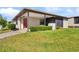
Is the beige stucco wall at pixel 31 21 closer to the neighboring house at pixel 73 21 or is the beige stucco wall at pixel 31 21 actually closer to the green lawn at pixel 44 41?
the green lawn at pixel 44 41

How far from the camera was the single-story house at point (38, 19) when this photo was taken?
8.68 metres

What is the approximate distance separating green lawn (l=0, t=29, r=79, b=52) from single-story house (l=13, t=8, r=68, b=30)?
0.40 metres

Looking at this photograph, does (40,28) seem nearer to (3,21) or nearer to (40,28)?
(40,28)

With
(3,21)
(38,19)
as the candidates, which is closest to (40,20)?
(38,19)

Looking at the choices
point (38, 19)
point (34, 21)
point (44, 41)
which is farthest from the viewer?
point (38, 19)

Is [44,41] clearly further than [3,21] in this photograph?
No

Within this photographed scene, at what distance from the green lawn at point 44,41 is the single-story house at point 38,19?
40cm

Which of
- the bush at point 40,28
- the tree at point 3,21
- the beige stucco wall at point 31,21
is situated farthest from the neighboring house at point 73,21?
the tree at point 3,21

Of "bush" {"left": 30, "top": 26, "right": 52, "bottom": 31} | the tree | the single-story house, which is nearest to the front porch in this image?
the single-story house

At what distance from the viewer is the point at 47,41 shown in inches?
331

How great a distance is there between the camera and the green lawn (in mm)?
8148

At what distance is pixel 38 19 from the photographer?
8.76 meters

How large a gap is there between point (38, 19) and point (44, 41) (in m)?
1.03

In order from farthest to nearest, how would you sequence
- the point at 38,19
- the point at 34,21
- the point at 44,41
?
the point at 38,19 → the point at 34,21 → the point at 44,41
